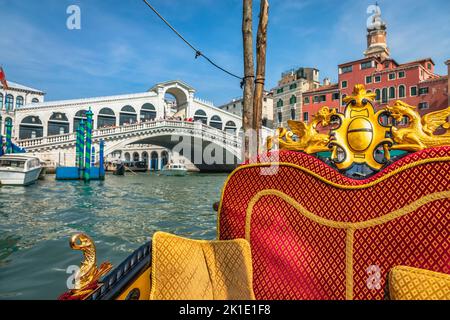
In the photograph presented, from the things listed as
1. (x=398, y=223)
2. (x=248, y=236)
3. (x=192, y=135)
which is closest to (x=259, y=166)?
(x=248, y=236)

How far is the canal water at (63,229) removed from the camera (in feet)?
8.46

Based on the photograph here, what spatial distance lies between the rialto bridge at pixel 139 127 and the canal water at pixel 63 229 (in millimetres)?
9969

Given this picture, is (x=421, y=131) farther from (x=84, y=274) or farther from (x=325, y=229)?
(x=84, y=274)

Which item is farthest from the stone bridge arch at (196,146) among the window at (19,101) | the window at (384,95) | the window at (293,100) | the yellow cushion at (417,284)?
the yellow cushion at (417,284)

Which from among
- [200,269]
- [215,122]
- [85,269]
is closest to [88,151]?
[85,269]

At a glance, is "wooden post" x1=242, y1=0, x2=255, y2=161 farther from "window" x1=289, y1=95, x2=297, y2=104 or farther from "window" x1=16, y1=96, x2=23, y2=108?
"window" x1=16, y1=96, x2=23, y2=108

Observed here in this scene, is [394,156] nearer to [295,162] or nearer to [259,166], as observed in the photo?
[295,162]

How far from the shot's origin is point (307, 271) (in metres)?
1.23

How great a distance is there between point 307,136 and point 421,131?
457 mm

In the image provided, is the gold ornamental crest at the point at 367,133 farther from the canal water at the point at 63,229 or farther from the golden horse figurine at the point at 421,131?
the canal water at the point at 63,229

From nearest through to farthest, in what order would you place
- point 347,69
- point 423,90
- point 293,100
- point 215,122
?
point 423,90, point 347,69, point 293,100, point 215,122

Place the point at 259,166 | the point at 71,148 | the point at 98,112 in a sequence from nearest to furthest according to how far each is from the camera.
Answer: the point at 259,166, the point at 71,148, the point at 98,112

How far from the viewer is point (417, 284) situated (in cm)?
94
